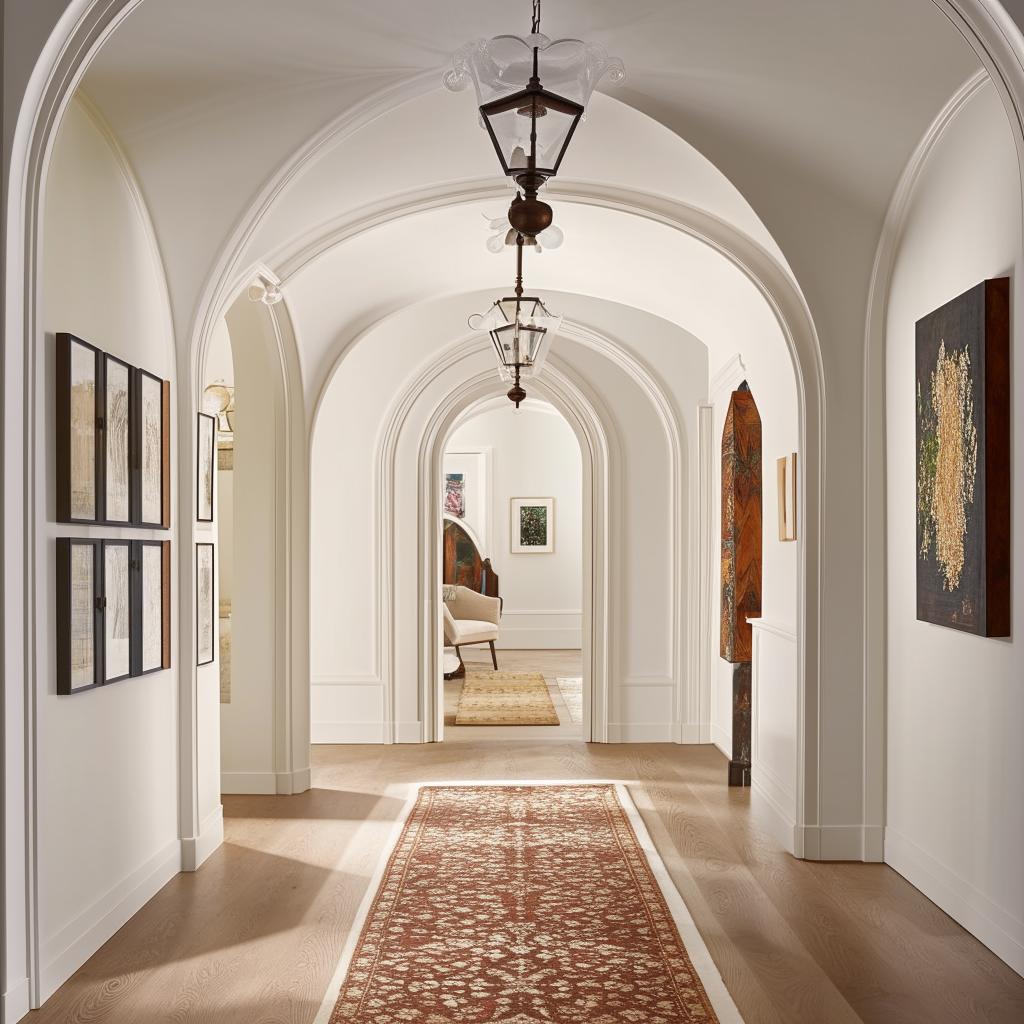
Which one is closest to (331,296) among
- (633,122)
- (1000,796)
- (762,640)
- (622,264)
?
(622,264)

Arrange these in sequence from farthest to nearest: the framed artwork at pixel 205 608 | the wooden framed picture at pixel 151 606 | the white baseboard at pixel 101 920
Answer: the framed artwork at pixel 205 608 < the wooden framed picture at pixel 151 606 < the white baseboard at pixel 101 920

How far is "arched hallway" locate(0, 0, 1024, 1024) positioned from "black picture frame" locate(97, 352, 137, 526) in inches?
1.4

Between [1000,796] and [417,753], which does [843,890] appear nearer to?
[1000,796]

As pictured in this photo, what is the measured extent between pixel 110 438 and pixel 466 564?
42.1 feet

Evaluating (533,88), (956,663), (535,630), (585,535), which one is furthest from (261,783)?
(535,630)

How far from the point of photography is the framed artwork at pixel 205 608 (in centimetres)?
547

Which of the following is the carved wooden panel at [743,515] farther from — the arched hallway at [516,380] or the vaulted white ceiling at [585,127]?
the vaulted white ceiling at [585,127]

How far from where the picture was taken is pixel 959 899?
4367 mm

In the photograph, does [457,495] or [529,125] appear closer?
[529,125]

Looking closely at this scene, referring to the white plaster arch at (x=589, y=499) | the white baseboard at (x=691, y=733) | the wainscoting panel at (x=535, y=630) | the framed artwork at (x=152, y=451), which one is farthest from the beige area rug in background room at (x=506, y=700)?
the framed artwork at (x=152, y=451)

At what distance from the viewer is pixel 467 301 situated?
8.80 metres

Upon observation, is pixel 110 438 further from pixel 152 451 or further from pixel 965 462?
pixel 965 462

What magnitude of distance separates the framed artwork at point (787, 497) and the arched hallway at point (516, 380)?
39mm

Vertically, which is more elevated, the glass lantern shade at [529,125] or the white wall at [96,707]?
the glass lantern shade at [529,125]
